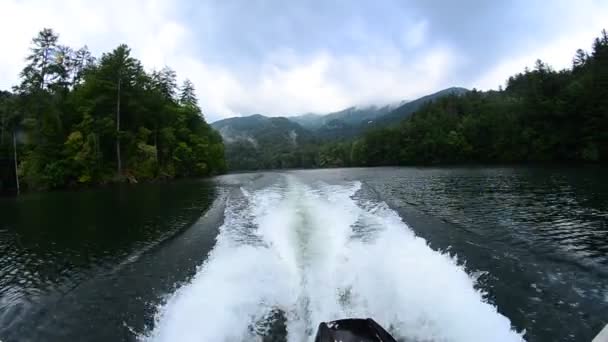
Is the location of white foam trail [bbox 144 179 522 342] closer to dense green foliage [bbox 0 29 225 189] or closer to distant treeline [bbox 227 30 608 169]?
dense green foliage [bbox 0 29 225 189]

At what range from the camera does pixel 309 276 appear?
638 cm

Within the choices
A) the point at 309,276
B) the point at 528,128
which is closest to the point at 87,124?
the point at 309,276

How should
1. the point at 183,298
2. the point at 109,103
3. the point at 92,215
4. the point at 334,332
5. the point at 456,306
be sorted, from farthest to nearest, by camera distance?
the point at 109,103, the point at 92,215, the point at 183,298, the point at 456,306, the point at 334,332

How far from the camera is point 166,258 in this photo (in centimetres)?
815

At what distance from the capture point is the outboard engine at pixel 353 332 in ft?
11.8

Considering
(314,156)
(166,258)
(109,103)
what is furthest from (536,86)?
(314,156)

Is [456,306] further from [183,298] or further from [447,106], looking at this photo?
[447,106]

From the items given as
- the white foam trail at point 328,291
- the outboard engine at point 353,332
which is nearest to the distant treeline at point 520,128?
the white foam trail at point 328,291

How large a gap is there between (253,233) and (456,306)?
6.59 metres

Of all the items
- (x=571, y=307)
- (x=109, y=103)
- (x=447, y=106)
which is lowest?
(x=571, y=307)

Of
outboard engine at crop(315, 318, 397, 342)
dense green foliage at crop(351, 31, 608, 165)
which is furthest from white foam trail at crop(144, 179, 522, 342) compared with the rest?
dense green foliage at crop(351, 31, 608, 165)

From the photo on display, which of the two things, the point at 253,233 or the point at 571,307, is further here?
the point at 253,233

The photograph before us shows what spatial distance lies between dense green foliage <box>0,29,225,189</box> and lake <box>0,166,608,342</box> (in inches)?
1000

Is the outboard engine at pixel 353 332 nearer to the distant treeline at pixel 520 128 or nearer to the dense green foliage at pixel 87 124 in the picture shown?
the dense green foliage at pixel 87 124
